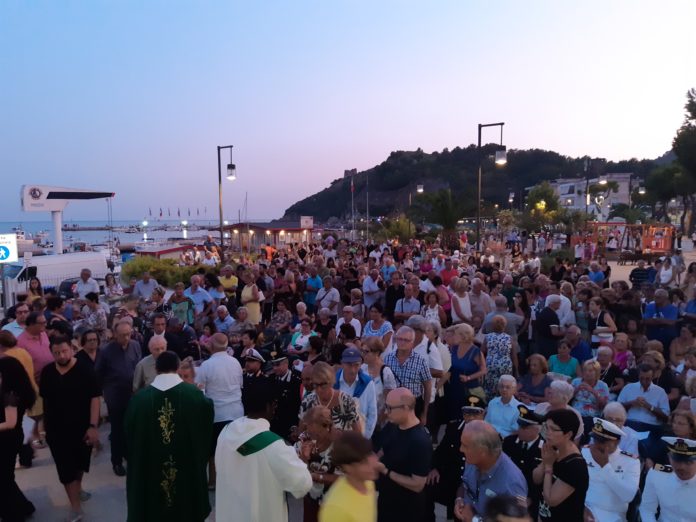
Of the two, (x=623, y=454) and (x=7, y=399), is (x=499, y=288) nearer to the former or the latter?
(x=623, y=454)

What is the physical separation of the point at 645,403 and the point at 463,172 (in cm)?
9227

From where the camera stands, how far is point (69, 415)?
15.5 ft

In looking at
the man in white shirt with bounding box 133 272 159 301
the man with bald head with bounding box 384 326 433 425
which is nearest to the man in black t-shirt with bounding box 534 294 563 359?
the man with bald head with bounding box 384 326 433 425

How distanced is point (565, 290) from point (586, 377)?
3.41m

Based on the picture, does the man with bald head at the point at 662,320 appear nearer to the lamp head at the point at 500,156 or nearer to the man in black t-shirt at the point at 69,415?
the man in black t-shirt at the point at 69,415

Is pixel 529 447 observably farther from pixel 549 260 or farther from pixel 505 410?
pixel 549 260

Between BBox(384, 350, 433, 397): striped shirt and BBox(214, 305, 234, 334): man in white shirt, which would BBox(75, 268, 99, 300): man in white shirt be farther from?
BBox(384, 350, 433, 397): striped shirt

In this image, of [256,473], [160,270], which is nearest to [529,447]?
[256,473]

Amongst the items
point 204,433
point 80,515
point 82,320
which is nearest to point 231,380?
point 204,433

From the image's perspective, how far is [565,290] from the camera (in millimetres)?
8578

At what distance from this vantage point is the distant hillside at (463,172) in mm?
90750

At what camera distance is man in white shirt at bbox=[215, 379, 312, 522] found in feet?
9.70

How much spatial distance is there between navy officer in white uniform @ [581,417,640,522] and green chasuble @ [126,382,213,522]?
278cm

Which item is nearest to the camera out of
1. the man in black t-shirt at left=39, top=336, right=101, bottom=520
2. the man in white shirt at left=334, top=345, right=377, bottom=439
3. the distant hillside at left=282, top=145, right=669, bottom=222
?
the man in white shirt at left=334, top=345, right=377, bottom=439
